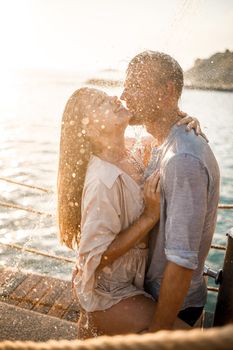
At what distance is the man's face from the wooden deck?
2735 millimetres

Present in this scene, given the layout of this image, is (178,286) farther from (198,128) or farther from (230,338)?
(230,338)

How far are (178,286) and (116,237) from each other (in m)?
0.52

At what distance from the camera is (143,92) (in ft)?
9.44

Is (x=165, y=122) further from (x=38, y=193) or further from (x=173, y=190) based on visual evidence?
(x=38, y=193)

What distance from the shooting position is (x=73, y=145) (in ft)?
9.69

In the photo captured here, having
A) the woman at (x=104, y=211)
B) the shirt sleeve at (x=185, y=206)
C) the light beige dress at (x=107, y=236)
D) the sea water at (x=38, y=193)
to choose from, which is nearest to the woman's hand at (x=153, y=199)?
the woman at (x=104, y=211)

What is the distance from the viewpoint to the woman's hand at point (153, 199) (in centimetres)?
254

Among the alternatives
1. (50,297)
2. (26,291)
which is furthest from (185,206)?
(26,291)

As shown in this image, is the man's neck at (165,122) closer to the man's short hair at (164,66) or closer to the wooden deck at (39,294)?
the man's short hair at (164,66)

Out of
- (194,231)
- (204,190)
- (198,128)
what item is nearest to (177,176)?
(204,190)

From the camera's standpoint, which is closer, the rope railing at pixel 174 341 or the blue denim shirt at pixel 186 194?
the rope railing at pixel 174 341

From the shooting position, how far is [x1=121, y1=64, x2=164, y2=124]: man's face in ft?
9.24

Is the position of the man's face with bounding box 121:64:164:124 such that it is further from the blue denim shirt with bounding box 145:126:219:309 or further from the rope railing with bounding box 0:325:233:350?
the rope railing with bounding box 0:325:233:350

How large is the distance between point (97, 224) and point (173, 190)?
54 centimetres
